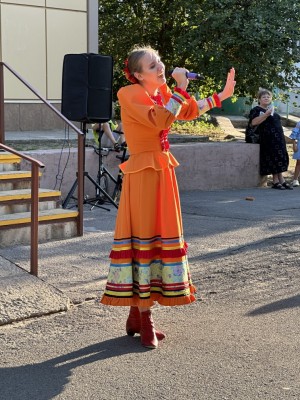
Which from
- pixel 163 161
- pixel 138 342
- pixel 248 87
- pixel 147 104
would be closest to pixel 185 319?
pixel 138 342

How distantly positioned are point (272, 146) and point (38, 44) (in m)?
Result: 5.23

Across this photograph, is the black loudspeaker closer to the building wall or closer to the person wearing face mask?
the building wall

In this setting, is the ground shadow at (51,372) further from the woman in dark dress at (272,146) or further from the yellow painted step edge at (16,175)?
the woman in dark dress at (272,146)

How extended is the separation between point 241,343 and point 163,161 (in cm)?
129

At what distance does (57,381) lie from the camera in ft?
14.1


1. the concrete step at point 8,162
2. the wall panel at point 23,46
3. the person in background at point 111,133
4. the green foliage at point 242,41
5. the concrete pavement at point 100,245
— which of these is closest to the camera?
the concrete pavement at point 100,245

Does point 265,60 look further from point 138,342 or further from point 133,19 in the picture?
point 138,342

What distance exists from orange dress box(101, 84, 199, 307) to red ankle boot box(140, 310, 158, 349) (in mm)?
107

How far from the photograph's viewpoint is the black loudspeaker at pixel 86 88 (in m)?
10.1

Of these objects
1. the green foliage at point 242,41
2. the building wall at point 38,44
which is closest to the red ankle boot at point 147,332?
the building wall at point 38,44

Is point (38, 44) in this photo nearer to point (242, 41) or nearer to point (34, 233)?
point (242, 41)

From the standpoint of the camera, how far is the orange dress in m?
4.83

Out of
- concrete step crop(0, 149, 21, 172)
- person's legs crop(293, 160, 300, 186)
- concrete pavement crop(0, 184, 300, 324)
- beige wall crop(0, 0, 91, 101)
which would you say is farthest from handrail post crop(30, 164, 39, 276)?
beige wall crop(0, 0, 91, 101)

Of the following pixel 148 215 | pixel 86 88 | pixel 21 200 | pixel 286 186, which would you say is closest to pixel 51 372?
pixel 148 215
